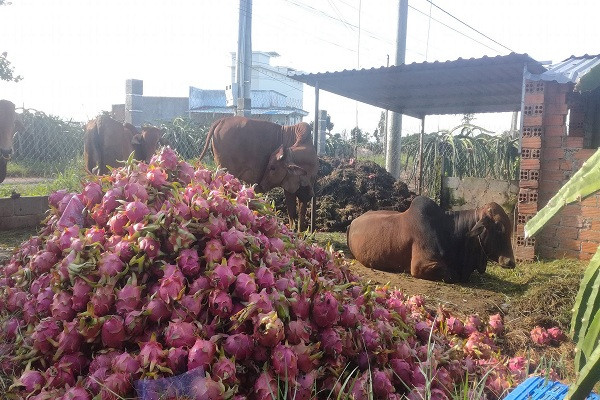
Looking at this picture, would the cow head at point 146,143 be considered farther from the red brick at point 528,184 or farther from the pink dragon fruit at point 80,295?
the pink dragon fruit at point 80,295

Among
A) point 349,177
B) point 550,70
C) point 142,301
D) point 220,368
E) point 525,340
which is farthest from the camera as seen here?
point 349,177

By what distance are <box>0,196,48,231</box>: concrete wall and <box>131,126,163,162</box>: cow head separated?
1476 millimetres

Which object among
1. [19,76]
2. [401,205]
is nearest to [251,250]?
[401,205]

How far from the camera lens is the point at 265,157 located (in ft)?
27.9

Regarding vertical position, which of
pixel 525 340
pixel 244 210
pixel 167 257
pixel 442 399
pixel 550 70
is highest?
pixel 550 70

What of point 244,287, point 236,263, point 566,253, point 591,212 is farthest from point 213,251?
point 566,253

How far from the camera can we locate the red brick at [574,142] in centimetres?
638

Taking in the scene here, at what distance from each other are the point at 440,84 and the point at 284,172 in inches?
112

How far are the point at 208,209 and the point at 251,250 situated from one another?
245 mm

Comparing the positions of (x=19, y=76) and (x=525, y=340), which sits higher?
(x=19, y=76)

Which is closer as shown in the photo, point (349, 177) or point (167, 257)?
point (167, 257)

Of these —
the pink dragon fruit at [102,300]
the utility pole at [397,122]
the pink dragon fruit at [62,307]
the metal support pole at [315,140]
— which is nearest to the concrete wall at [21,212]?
the metal support pole at [315,140]

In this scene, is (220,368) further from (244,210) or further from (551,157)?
(551,157)

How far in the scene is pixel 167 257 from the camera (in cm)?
212
